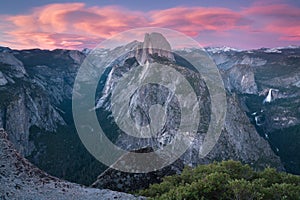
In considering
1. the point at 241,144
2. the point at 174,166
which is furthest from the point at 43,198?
the point at 241,144

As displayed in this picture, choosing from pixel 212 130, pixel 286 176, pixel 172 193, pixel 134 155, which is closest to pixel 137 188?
pixel 134 155

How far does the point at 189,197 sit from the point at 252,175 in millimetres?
11936

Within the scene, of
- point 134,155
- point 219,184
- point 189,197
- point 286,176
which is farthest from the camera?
point 134,155

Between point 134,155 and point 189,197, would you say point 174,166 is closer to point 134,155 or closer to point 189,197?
point 134,155

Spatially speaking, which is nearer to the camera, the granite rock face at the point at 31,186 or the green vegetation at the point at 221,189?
the green vegetation at the point at 221,189

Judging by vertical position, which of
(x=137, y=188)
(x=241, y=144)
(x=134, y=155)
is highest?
(x=134, y=155)

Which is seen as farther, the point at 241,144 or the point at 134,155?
the point at 241,144

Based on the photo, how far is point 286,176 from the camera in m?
32.5

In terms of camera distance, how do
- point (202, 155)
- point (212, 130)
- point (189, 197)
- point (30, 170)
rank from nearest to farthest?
point (189, 197) → point (30, 170) → point (202, 155) → point (212, 130)

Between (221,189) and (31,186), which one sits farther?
(31,186)

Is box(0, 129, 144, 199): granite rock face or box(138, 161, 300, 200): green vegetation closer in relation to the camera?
box(138, 161, 300, 200): green vegetation

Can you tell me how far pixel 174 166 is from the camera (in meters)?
37.8

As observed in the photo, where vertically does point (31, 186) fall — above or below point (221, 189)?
above

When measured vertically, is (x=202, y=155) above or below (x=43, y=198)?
below
